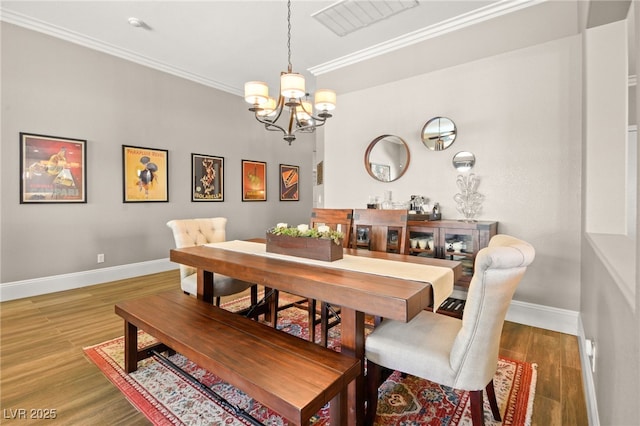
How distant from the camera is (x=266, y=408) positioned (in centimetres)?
178

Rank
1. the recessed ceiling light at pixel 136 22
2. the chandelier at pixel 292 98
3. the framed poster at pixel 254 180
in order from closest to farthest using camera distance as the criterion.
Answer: the chandelier at pixel 292 98, the recessed ceiling light at pixel 136 22, the framed poster at pixel 254 180

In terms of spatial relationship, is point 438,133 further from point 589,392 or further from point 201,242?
point 201,242

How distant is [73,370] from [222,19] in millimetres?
3610

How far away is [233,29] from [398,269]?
3545mm

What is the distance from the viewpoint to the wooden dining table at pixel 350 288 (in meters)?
1.31

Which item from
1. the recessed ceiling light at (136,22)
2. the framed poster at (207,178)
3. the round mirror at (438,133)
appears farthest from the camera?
the framed poster at (207,178)

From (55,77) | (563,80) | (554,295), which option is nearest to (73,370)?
(55,77)

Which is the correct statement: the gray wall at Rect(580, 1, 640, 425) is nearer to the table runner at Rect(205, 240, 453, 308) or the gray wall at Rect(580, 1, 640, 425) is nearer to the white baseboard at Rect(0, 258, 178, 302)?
the table runner at Rect(205, 240, 453, 308)

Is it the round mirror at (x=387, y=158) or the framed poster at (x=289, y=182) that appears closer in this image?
the round mirror at (x=387, y=158)

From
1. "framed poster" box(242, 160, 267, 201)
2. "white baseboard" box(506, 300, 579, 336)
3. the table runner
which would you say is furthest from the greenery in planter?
"framed poster" box(242, 160, 267, 201)

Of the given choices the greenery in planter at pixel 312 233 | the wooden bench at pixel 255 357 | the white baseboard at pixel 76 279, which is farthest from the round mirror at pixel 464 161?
the white baseboard at pixel 76 279

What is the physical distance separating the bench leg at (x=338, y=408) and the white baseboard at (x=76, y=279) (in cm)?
409

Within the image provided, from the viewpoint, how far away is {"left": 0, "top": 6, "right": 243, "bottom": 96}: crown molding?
3494 mm

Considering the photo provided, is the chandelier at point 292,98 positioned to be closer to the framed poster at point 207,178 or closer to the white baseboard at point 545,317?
the white baseboard at point 545,317
